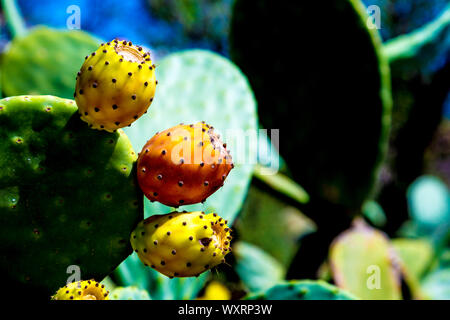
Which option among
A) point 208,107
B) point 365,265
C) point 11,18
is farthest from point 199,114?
point 11,18

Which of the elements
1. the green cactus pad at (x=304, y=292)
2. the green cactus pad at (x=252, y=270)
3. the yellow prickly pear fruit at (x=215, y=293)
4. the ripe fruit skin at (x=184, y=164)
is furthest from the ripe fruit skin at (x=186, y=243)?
the green cactus pad at (x=252, y=270)

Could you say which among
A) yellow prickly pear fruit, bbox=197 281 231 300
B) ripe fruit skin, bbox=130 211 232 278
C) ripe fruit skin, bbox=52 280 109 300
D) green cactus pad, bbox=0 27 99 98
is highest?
green cactus pad, bbox=0 27 99 98

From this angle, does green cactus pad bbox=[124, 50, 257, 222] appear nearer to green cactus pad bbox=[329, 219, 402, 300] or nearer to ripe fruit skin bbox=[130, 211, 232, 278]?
ripe fruit skin bbox=[130, 211, 232, 278]

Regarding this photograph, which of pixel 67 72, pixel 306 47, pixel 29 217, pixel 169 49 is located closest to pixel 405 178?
pixel 306 47

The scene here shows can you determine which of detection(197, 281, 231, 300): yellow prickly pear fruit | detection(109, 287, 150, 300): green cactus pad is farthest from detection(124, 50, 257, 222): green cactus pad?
detection(197, 281, 231, 300): yellow prickly pear fruit

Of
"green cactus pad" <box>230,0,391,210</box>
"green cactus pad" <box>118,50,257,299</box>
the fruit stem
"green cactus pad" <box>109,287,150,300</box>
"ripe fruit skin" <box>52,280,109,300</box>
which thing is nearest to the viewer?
"ripe fruit skin" <box>52,280,109,300</box>

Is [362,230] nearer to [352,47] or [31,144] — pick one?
[352,47]
